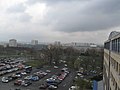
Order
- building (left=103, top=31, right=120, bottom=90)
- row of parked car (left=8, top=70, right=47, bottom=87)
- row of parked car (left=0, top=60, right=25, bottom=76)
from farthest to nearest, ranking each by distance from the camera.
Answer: row of parked car (left=0, top=60, right=25, bottom=76), row of parked car (left=8, top=70, right=47, bottom=87), building (left=103, top=31, right=120, bottom=90)

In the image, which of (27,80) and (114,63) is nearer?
(114,63)

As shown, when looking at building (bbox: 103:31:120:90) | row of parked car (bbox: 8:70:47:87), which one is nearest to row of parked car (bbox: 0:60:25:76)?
row of parked car (bbox: 8:70:47:87)

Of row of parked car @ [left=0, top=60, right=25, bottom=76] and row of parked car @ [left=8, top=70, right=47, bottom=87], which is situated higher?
row of parked car @ [left=0, top=60, right=25, bottom=76]

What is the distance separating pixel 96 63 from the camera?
28797 mm

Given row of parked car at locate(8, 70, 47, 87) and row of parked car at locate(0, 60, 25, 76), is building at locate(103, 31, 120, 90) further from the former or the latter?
row of parked car at locate(0, 60, 25, 76)

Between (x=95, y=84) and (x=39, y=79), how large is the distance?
8110 millimetres

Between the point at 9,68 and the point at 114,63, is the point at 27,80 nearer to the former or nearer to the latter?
the point at 9,68

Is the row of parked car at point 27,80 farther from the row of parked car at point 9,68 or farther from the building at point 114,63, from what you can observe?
the building at point 114,63

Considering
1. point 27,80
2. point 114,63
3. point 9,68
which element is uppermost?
point 114,63

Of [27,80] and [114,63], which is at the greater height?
[114,63]

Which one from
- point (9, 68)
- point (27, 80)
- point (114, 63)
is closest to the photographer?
point (114, 63)

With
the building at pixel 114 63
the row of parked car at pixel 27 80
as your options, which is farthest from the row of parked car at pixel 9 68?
the building at pixel 114 63

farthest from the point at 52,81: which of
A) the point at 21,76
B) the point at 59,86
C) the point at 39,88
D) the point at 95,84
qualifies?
the point at 95,84

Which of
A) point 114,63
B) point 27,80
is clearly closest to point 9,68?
point 27,80
